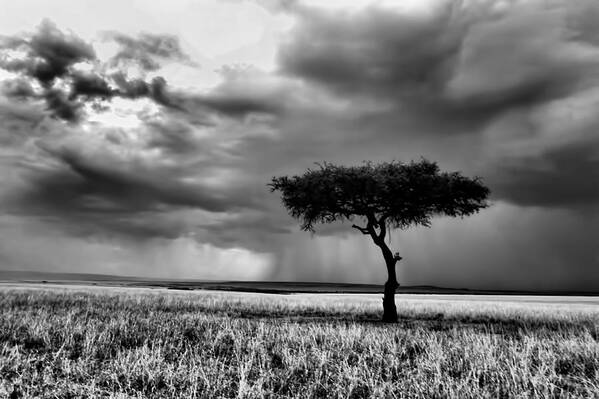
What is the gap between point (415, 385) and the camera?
8148 millimetres

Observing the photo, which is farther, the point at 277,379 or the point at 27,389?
the point at 277,379

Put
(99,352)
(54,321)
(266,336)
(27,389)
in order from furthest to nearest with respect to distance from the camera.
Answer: (54,321)
(266,336)
(99,352)
(27,389)

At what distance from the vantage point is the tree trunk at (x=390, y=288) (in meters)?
27.1

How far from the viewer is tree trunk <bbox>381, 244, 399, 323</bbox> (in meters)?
27.1

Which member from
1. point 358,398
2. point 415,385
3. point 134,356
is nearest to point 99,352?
point 134,356

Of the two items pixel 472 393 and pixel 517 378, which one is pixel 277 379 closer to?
pixel 472 393

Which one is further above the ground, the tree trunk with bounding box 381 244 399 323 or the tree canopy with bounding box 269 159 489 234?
the tree canopy with bounding box 269 159 489 234

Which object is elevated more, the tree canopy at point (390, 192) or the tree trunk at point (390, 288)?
the tree canopy at point (390, 192)

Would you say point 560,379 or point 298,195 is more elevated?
point 298,195

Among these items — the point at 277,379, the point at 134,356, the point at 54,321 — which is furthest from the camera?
the point at 54,321

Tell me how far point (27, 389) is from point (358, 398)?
5.85m

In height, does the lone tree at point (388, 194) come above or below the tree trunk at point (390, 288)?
above

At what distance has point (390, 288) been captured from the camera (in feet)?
90.9

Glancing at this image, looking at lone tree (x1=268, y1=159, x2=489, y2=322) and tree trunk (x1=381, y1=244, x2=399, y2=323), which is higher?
lone tree (x1=268, y1=159, x2=489, y2=322)
